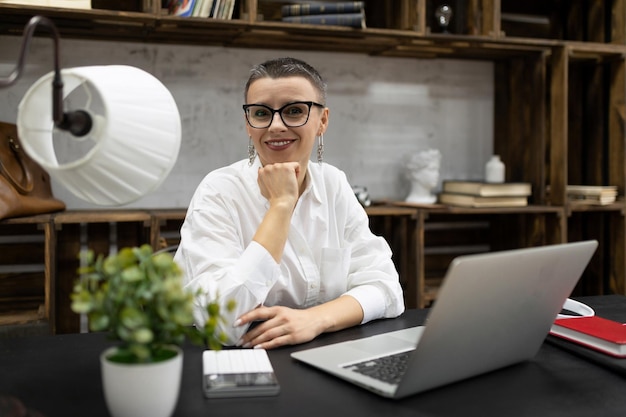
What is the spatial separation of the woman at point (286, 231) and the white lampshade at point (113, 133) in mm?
490

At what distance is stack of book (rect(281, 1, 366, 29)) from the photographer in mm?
2686

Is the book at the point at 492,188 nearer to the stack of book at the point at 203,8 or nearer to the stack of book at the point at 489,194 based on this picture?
the stack of book at the point at 489,194

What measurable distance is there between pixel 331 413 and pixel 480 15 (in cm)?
258

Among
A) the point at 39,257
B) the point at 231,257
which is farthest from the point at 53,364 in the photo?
the point at 39,257

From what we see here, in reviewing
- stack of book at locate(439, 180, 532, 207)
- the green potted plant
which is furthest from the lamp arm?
stack of book at locate(439, 180, 532, 207)

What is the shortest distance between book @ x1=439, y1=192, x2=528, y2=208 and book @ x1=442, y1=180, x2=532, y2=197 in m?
0.02

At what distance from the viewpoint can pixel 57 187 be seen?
2.79m

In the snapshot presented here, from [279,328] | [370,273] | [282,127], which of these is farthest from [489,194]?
[279,328]

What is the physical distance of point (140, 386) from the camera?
2.52 ft

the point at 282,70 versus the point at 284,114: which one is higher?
the point at 282,70

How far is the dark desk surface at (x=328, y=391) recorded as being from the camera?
2.96ft

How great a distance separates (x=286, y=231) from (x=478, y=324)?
0.60 meters

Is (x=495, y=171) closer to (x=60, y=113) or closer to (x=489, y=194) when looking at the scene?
(x=489, y=194)

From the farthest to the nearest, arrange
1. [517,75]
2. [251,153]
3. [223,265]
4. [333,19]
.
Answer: [517,75]
[333,19]
[251,153]
[223,265]
